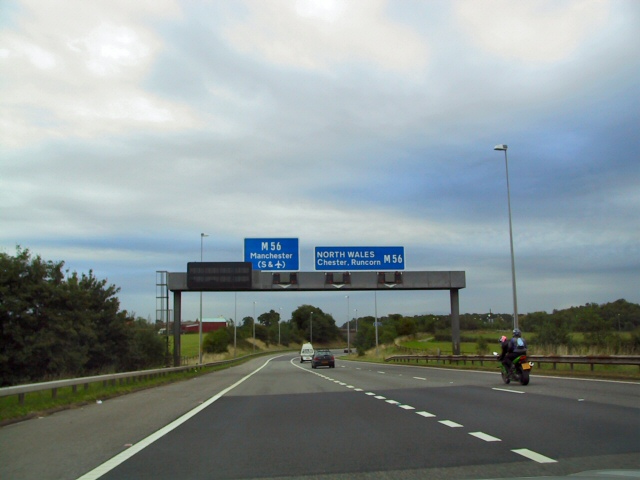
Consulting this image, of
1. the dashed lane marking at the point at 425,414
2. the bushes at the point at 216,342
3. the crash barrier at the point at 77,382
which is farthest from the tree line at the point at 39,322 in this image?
the bushes at the point at 216,342

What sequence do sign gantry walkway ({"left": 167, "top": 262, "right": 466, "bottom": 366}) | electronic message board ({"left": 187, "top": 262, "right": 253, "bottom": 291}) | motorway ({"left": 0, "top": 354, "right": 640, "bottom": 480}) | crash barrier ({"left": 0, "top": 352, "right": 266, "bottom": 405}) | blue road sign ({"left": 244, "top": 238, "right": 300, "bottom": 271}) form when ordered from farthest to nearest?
Answer: 1. sign gantry walkway ({"left": 167, "top": 262, "right": 466, "bottom": 366})
2. electronic message board ({"left": 187, "top": 262, "right": 253, "bottom": 291})
3. blue road sign ({"left": 244, "top": 238, "right": 300, "bottom": 271})
4. crash barrier ({"left": 0, "top": 352, "right": 266, "bottom": 405})
5. motorway ({"left": 0, "top": 354, "right": 640, "bottom": 480})

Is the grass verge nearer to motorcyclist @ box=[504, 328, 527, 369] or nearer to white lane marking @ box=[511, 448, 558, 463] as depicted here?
white lane marking @ box=[511, 448, 558, 463]

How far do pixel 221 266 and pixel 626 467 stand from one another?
35.9 m

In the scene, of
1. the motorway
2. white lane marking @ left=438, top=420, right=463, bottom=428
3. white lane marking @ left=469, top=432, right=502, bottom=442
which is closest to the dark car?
the motorway

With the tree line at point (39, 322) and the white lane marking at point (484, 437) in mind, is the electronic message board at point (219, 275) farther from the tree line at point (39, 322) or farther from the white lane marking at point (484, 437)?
the white lane marking at point (484, 437)

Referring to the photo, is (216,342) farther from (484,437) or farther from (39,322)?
(484,437)

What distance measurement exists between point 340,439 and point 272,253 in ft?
103

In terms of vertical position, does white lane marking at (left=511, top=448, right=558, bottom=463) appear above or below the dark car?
above

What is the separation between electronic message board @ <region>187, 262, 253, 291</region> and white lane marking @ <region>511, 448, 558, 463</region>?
3312 centimetres

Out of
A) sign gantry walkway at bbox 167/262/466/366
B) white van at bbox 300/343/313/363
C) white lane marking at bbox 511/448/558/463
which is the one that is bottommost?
white van at bbox 300/343/313/363

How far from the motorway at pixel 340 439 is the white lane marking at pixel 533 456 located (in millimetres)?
23

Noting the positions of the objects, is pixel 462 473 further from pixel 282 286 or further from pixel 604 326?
pixel 604 326

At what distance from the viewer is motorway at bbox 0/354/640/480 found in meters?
7.26

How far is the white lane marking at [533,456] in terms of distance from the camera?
24.0 feet
